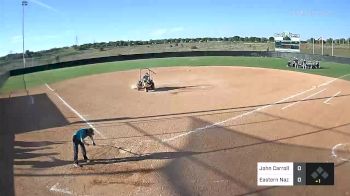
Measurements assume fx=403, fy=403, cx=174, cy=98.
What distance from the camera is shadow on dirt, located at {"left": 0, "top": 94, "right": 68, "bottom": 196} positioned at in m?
11.0

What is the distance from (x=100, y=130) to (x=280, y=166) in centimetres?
784

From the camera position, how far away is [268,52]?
41344mm

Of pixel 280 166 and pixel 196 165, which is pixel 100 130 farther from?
pixel 280 166

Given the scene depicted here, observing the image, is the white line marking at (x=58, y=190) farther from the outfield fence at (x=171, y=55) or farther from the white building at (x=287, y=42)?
the white building at (x=287, y=42)

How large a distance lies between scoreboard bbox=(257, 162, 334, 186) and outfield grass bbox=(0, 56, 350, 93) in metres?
20.0

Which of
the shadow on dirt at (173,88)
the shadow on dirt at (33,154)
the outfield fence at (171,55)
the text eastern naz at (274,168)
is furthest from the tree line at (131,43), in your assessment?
the text eastern naz at (274,168)

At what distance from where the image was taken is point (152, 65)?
1531 inches

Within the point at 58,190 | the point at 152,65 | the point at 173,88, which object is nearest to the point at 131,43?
the point at 152,65

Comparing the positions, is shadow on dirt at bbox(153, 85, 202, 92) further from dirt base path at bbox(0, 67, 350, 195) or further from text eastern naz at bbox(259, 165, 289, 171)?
text eastern naz at bbox(259, 165, 289, 171)

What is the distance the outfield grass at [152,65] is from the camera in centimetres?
3005

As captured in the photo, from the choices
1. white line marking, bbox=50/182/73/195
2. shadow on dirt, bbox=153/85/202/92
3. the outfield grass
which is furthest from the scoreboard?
the outfield grass

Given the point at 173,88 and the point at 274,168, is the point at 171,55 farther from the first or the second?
the point at 274,168

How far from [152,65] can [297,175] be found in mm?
31689

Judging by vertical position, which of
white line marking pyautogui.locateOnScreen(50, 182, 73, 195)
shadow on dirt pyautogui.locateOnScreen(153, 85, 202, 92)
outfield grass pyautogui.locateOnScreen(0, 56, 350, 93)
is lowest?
white line marking pyautogui.locateOnScreen(50, 182, 73, 195)
